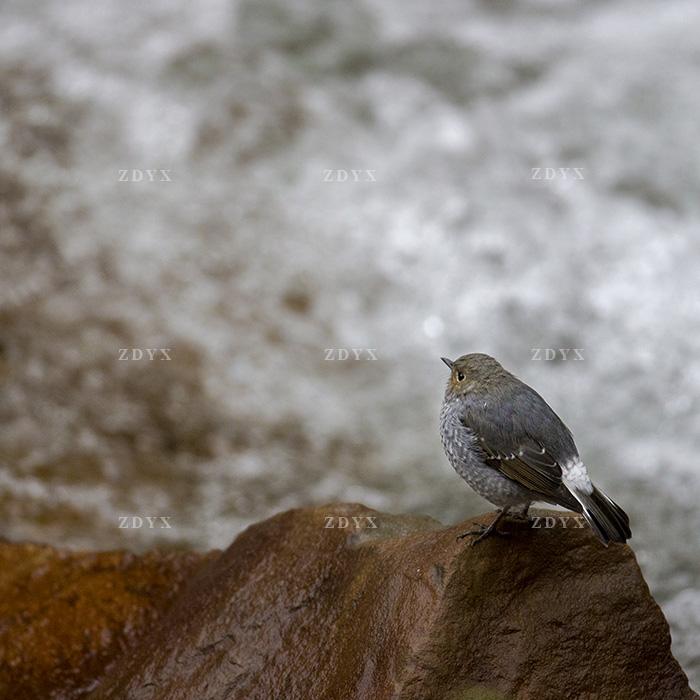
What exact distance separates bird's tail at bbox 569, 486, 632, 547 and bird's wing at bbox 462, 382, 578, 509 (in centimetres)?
11

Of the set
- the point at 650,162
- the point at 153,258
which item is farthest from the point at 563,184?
the point at 153,258

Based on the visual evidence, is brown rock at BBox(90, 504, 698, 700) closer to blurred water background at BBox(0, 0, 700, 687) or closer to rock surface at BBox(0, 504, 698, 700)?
rock surface at BBox(0, 504, 698, 700)

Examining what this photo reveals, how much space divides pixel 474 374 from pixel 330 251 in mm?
5474

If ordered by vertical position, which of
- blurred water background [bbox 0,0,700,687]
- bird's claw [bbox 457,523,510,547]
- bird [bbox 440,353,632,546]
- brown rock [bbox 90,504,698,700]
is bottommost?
brown rock [bbox 90,504,698,700]

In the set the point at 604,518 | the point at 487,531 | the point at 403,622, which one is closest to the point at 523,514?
the point at 487,531

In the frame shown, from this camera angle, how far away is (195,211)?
32.6 feet

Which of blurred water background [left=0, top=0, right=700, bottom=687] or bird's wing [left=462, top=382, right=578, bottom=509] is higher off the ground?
blurred water background [left=0, top=0, right=700, bottom=687]

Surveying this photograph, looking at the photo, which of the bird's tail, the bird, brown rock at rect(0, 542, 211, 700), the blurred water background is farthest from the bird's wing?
the blurred water background

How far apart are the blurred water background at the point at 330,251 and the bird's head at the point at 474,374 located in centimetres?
262

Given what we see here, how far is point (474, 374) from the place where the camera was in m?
4.39

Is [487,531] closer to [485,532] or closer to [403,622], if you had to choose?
[485,532]

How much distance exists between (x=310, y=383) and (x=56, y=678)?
3.91 m

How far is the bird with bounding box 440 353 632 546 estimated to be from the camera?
158 inches

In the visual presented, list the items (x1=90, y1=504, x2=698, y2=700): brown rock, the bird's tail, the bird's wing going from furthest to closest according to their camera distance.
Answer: the bird's wing → (x1=90, y1=504, x2=698, y2=700): brown rock → the bird's tail
